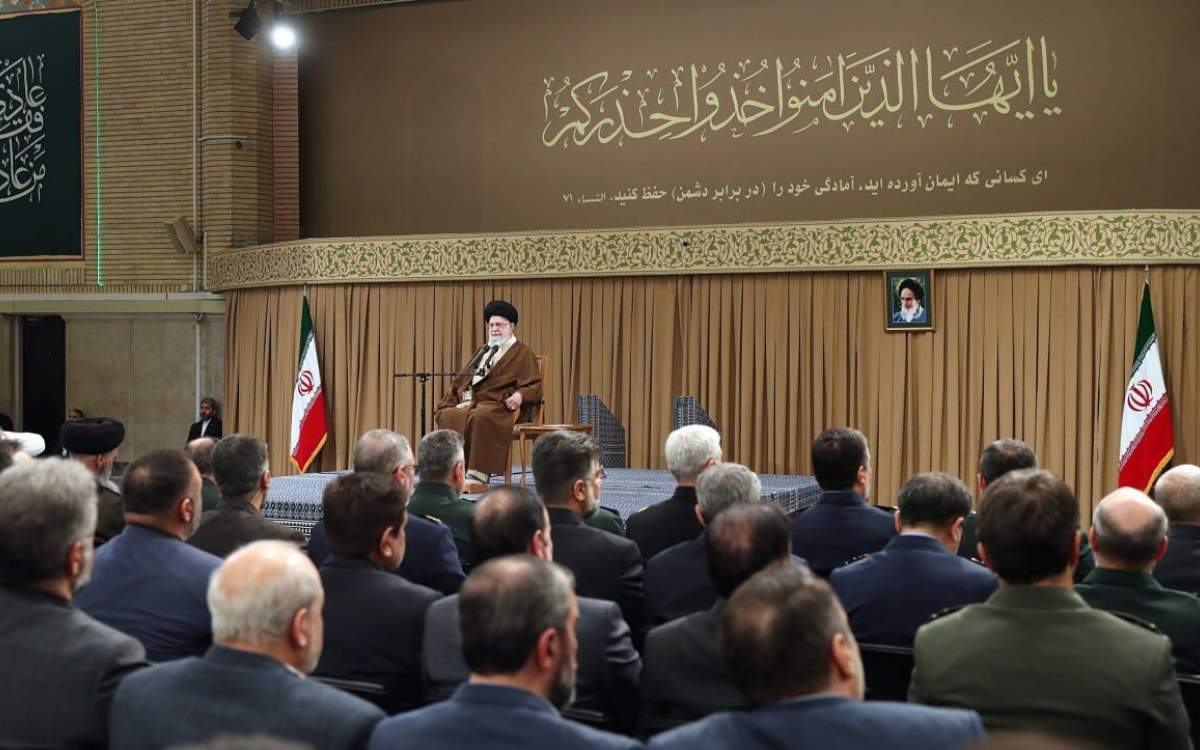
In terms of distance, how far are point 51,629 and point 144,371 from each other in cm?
1064

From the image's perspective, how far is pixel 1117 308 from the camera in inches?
349

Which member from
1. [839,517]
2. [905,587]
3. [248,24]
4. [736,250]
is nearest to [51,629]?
[905,587]

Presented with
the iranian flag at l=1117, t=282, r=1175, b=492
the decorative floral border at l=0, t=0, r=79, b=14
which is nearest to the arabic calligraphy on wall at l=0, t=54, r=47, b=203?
the decorative floral border at l=0, t=0, r=79, b=14

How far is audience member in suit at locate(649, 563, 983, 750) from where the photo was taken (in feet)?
5.76

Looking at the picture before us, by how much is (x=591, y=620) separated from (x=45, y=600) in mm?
1080

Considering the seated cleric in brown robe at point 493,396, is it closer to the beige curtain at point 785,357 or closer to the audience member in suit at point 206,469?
the beige curtain at point 785,357

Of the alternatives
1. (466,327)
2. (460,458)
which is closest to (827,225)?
(466,327)

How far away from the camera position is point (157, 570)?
3.07 metres

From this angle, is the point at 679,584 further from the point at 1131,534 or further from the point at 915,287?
the point at 915,287

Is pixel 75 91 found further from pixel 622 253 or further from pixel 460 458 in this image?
pixel 460 458

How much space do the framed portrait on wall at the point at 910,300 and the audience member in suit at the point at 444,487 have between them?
5.65 m

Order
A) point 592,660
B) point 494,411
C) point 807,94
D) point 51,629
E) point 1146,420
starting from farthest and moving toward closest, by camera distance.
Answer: point 807,94, point 1146,420, point 494,411, point 592,660, point 51,629

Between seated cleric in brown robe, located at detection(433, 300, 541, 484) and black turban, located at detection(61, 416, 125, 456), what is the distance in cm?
271

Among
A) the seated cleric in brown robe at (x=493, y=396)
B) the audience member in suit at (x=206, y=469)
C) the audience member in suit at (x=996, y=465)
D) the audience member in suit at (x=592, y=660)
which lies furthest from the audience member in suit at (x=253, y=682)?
the seated cleric in brown robe at (x=493, y=396)
